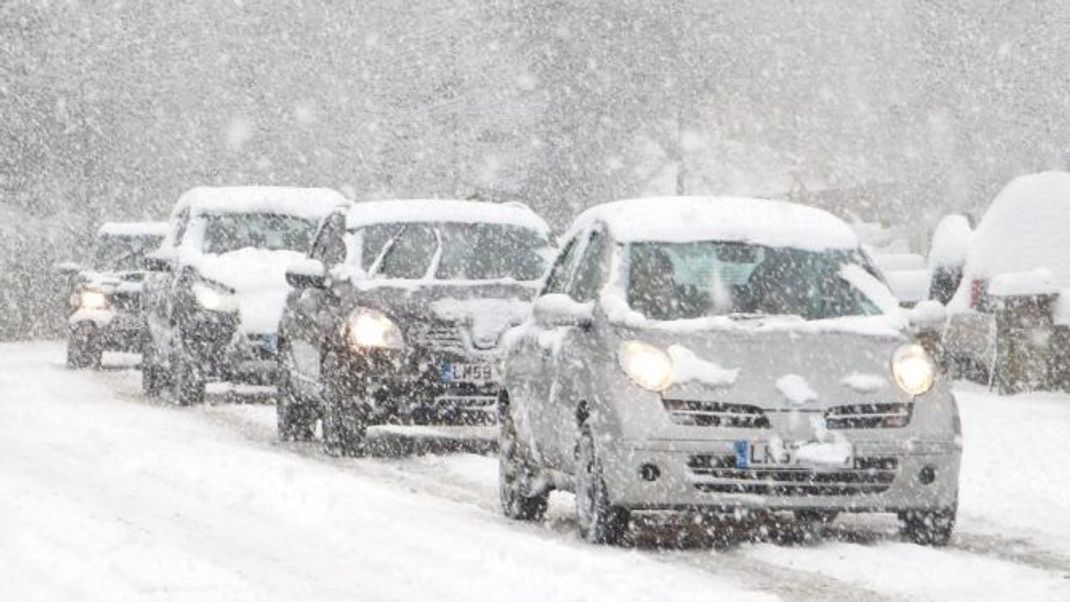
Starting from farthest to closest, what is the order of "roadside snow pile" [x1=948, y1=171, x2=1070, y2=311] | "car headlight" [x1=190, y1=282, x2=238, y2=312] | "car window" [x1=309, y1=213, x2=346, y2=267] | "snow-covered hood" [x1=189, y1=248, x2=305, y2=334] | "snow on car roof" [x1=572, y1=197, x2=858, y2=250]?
"car headlight" [x1=190, y1=282, x2=238, y2=312]
"snow-covered hood" [x1=189, y1=248, x2=305, y2=334]
"roadside snow pile" [x1=948, y1=171, x2=1070, y2=311]
"car window" [x1=309, y1=213, x2=346, y2=267]
"snow on car roof" [x1=572, y1=197, x2=858, y2=250]

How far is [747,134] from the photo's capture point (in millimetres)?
60688

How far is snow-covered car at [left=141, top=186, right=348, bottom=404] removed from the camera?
18.9m

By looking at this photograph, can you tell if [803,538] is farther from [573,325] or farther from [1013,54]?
[1013,54]

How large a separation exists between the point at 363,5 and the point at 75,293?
27560mm

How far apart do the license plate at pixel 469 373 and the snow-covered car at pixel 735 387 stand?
11.7 ft

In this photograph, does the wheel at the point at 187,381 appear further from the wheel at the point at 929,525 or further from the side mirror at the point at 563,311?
the wheel at the point at 929,525

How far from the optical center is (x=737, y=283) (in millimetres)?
10477

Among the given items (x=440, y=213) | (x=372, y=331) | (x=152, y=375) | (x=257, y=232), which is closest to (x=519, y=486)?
(x=372, y=331)

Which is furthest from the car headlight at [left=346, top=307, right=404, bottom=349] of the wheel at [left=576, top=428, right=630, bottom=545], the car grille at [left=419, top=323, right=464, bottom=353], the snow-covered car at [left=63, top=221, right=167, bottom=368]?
the snow-covered car at [left=63, top=221, right=167, bottom=368]

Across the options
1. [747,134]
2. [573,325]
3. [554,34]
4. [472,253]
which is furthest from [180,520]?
[747,134]

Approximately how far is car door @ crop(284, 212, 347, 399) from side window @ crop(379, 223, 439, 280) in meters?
0.44

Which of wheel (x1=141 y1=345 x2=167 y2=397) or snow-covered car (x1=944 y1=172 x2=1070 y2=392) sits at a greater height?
snow-covered car (x1=944 y1=172 x2=1070 y2=392)

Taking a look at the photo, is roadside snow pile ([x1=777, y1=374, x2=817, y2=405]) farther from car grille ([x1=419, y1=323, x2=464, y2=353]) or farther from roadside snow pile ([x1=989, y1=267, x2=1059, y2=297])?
roadside snow pile ([x1=989, y1=267, x2=1059, y2=297])

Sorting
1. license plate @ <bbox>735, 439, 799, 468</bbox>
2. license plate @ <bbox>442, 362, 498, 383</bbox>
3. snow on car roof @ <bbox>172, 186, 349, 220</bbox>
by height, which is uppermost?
snow on car roof @ <bbox>172, 186, 349, 220</bbox>
